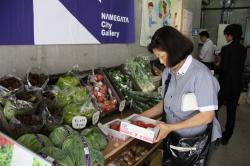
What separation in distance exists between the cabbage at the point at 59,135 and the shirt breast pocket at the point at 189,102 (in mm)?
721

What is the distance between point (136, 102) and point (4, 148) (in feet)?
4.67

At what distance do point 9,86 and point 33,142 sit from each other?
416 millimetres

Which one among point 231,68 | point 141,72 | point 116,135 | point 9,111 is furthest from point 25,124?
point 231,68

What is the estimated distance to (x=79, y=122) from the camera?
1.67 metres

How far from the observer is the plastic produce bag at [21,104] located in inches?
54.6

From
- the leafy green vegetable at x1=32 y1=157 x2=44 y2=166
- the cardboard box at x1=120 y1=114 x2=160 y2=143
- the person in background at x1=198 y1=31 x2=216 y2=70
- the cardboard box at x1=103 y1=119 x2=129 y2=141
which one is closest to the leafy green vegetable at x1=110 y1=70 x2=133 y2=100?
the cardboard box at x1=103 y1=119 x2=129 y2=141

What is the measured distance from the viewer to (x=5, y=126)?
4.51ft

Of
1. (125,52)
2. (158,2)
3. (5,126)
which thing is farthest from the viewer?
(158,2)

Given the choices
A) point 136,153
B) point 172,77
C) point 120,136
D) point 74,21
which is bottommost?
point 136,153

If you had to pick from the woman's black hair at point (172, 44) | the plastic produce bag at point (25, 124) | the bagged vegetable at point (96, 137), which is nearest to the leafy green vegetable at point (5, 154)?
the plastic produce bag at point (25, 124)

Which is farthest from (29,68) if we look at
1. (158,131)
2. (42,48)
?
(158,131)

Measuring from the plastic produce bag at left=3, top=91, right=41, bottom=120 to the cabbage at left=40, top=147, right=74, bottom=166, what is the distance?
308mm

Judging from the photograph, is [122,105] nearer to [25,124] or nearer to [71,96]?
[71,96]

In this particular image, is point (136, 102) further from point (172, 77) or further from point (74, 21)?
point (74, 21)
